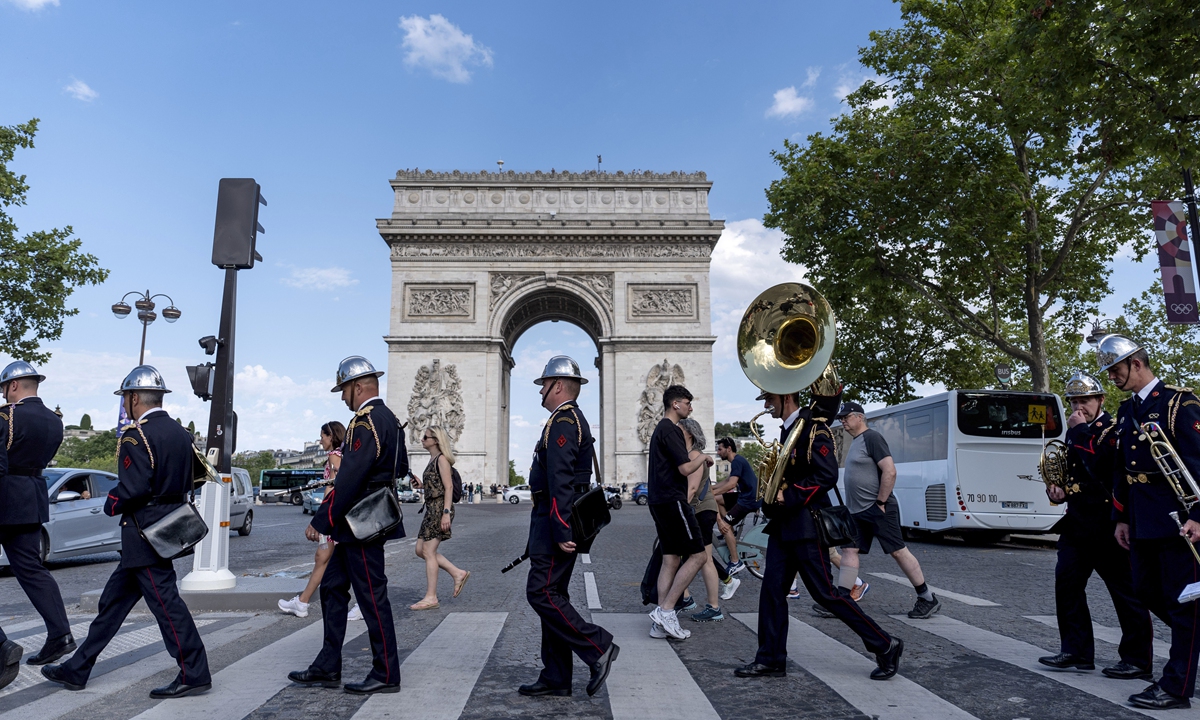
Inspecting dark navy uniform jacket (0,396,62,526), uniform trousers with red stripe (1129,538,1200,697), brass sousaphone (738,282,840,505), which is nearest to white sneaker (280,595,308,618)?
dark navy uniform jacket (0,396,62,526)

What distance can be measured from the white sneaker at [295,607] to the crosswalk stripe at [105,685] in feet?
2.93

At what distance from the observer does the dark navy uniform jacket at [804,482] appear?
15.6 ft

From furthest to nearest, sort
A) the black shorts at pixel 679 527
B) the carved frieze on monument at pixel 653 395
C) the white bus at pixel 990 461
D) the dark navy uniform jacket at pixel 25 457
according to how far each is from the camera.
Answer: the carved frieze on monument at pixel 653 395
the white bus at pixel 990 461
the black shorts at pixel 679 527
the dark navy uniform jacket at pixel 25 457

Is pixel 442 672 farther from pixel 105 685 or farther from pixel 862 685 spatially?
pixel 862 685

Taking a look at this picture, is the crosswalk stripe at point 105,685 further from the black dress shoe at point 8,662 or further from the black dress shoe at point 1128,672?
the black dress shoe at point 1128,672

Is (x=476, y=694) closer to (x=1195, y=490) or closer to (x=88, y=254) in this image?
(x=1195, y=490)

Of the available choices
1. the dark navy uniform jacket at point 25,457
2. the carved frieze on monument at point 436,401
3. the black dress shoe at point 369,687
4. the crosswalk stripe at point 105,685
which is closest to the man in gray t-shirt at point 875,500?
the black dress shoe at point 369,687

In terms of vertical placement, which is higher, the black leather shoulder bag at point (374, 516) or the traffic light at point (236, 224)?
the traffic light at point (236, 224)

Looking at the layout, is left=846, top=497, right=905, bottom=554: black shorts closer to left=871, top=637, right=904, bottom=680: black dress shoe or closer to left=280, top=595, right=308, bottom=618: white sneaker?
left=871, top=637, right=904, bottom=680: black dress shoe

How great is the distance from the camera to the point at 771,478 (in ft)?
15.9

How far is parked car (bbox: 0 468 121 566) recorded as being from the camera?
453 inches

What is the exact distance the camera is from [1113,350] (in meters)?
4.61

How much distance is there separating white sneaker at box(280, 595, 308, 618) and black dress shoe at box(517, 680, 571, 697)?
3474 millimetres

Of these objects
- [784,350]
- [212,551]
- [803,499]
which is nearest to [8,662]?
[212,551]
